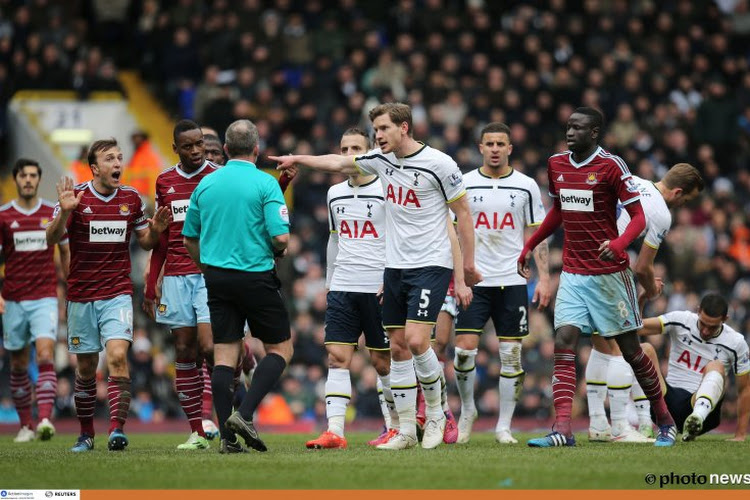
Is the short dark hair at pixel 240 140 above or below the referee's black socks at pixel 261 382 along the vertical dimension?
above

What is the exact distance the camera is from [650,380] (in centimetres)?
1153

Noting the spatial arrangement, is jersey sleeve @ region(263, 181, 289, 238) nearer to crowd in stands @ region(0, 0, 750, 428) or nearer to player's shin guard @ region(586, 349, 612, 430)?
player's shin guard @ region(586, 349, 612, 430)

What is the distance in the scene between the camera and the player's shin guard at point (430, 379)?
436 inches

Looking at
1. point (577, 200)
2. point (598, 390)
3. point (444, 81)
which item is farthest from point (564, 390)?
point (444, 81)

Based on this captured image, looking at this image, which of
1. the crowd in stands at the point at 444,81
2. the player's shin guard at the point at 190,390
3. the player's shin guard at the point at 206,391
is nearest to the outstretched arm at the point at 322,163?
the player's shin guard at the point at 190,390

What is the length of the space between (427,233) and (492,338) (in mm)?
9531

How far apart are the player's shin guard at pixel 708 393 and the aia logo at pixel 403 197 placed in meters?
3.59

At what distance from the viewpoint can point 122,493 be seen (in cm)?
830

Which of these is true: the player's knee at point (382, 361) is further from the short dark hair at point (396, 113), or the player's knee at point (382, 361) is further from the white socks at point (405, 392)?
the short dark hair at point (396, 113)

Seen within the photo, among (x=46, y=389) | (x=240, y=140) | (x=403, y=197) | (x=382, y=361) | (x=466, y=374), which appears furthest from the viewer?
(x=46, y=389)

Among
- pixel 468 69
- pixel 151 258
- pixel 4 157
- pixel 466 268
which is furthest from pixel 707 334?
pixel 4 157

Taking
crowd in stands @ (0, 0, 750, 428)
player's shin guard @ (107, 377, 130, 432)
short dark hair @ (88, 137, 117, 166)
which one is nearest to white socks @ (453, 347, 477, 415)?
player's shin guard @ (107, 377, 130, 432)

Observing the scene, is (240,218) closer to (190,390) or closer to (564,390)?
(190,390)

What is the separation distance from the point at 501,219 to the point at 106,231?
12.8 ft
